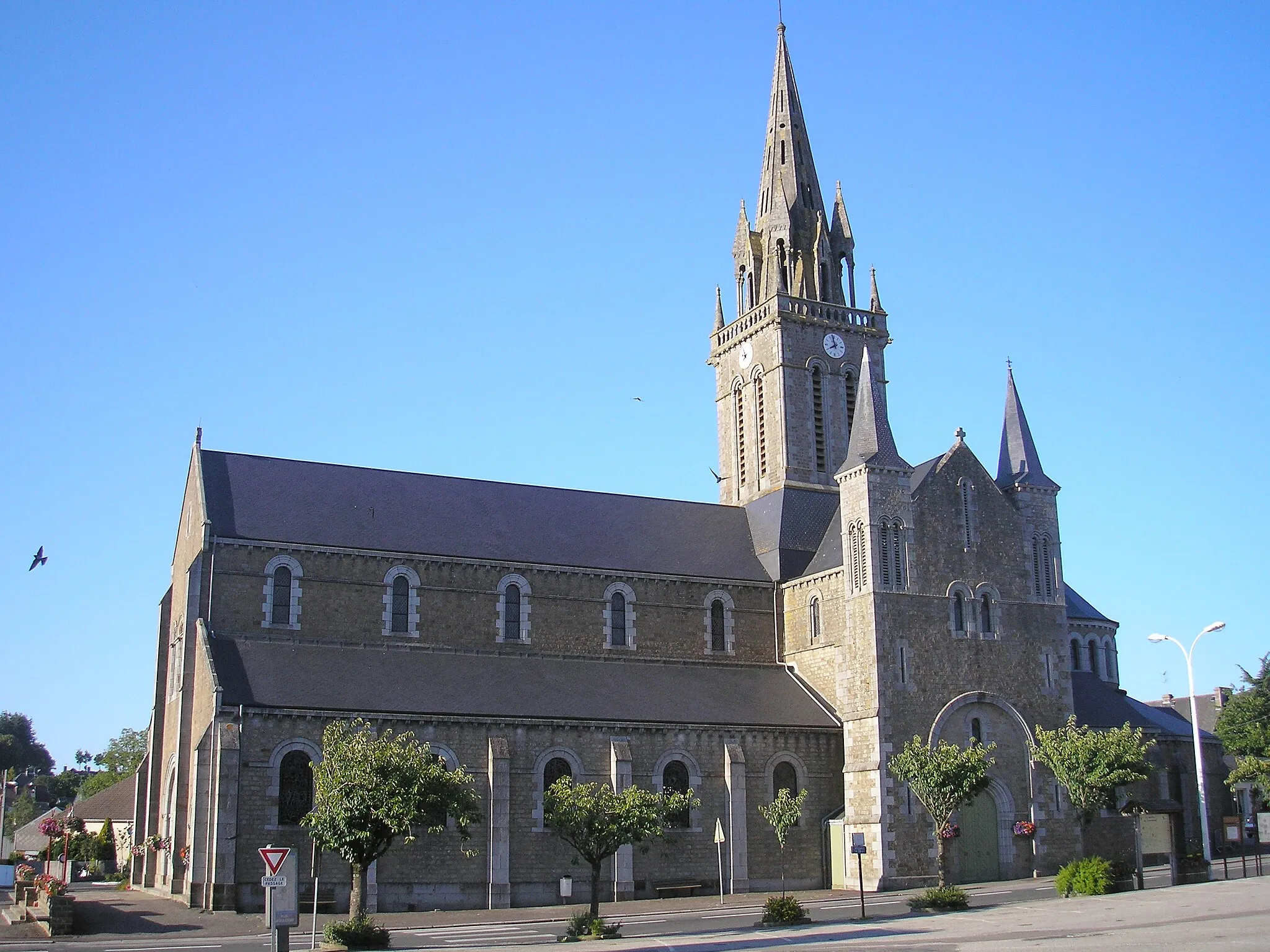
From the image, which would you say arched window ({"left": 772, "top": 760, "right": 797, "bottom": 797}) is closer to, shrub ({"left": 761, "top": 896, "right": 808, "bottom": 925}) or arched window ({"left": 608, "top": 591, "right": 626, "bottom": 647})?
arched window ({"left": 608, "top": 591, "right": 626, "bottom": 647})

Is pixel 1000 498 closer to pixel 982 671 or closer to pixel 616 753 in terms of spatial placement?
pixel 982 671

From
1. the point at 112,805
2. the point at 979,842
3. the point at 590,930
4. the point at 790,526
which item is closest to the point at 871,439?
the point at 790,526

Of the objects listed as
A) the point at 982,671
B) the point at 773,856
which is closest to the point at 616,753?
the point at 773,856

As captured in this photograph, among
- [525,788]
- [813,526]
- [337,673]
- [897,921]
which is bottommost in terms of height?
[897,921]

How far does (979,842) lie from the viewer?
148ft

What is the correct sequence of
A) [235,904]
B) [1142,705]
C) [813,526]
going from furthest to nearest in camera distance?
[1142,705], [813,526], [235,904]

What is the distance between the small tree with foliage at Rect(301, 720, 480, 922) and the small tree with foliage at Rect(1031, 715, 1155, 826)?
74.3ft

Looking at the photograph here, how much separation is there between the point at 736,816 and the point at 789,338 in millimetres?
22145

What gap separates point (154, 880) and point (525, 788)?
44.0 feet

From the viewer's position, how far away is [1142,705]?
190 ft

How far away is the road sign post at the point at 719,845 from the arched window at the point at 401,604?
497 inches

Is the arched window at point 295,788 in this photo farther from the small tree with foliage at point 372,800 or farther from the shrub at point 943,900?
the shrub at point 943,900

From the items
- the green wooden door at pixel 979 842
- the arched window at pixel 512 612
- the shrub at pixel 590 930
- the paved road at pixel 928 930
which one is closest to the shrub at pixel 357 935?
the paved road at pixel 928 930

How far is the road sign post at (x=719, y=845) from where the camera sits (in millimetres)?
39438
